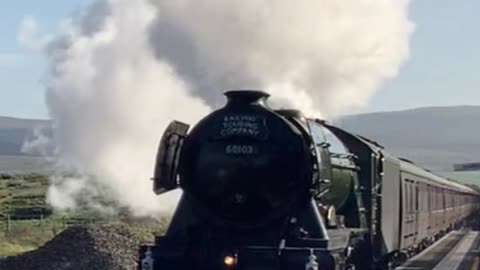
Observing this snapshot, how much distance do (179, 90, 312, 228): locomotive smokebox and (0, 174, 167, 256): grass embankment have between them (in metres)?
14.3

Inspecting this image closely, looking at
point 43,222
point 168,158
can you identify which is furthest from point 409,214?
point 43,222

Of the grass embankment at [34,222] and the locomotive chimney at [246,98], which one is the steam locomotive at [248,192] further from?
the grass embankment at [34,222]

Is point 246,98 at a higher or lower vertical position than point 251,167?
higher

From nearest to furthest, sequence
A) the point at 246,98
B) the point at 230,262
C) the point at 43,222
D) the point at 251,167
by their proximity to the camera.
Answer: the point at 230,262 < the point at 251,167 < the point at 246,98 < the point at 43,222

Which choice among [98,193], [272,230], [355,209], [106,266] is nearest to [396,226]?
[355,209]

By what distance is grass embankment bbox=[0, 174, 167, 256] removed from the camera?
111ft

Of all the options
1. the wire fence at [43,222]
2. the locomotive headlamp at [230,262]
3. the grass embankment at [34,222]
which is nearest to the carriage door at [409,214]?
the grass embankment at [34,222]

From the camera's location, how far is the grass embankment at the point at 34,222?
3372cm

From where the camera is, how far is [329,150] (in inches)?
623

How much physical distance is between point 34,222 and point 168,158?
2748 centimetres

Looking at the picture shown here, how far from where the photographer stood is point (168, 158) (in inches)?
608

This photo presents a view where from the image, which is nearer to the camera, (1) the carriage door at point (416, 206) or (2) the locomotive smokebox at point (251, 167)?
(2) the locomotive smokebox at point (251, 167)

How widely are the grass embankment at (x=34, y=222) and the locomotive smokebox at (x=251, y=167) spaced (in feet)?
46.9

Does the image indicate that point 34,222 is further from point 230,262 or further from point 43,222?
point 230,262
